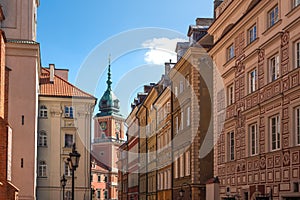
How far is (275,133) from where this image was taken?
67.8ft

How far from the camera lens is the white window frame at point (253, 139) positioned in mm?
22719

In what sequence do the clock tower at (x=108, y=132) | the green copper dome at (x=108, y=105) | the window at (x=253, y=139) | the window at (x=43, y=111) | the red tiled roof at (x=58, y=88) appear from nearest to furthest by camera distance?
1. the window at (x=253, y=139)
2. the window at (x=43, y=111)
3. the red tiled roof at (x=58, y=88)
4. the clock tower at (x=108, y=132)
5. the green copper dome at (x=108, y=105)

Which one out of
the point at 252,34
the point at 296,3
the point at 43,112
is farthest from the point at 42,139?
the point at 296,3

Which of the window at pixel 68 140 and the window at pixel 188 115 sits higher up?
the window at pixel 188 115

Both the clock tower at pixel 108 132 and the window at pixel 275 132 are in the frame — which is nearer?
the window at pixel 275 132

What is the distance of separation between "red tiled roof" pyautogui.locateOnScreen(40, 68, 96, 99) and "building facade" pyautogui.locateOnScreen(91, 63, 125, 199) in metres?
59.5

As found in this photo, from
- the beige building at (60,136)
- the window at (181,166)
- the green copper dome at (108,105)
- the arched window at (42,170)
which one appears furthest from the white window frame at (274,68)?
the green copper dome at (108,105)

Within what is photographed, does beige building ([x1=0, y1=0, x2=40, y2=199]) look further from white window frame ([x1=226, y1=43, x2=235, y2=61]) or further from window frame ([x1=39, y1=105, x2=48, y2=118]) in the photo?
white window frame ([x1=226, y1=43, x2=235, y2=61])

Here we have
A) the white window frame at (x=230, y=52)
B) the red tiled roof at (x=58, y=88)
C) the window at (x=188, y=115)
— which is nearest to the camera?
the white window frame at (x=230, y=52)

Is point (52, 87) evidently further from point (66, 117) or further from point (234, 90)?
point (234, 90)

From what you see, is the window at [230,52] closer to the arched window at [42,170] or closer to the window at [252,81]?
the window at [252,81]

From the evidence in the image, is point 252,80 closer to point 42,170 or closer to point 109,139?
point 42,170

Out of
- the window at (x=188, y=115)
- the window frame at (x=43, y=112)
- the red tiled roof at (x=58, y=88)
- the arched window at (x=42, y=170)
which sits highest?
the red tiled roof at (x=58, y=88)

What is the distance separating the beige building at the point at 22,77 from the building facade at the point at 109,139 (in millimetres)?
74398
